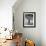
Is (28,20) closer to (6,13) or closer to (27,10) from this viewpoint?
(27,10)

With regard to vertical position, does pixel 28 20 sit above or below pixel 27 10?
below

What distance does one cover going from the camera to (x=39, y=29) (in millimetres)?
5270

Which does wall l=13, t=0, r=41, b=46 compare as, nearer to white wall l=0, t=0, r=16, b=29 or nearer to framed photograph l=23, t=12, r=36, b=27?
framed photograph l=23, t=12, r=36, b=27

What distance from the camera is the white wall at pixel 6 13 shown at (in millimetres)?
4340

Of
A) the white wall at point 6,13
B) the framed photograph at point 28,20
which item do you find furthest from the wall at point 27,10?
the white wall at point 6,13

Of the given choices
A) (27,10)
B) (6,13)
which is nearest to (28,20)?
(27,10)

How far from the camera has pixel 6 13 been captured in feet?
14.4

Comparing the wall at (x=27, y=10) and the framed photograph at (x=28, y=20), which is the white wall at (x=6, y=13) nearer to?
the wall at (x=27, y=10)

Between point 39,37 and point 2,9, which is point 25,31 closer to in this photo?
point 39,37

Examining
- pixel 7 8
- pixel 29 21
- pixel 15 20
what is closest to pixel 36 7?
pixel 29 21

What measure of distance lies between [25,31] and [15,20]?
68 cm

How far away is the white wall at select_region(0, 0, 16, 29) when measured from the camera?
434 cm

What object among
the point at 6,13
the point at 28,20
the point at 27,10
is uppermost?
the point at 27,10

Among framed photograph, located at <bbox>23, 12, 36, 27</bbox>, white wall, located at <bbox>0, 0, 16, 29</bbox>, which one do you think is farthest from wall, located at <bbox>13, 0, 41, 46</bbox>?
white wall, located at <bbox>0, 0, 16, 29</bbox>
